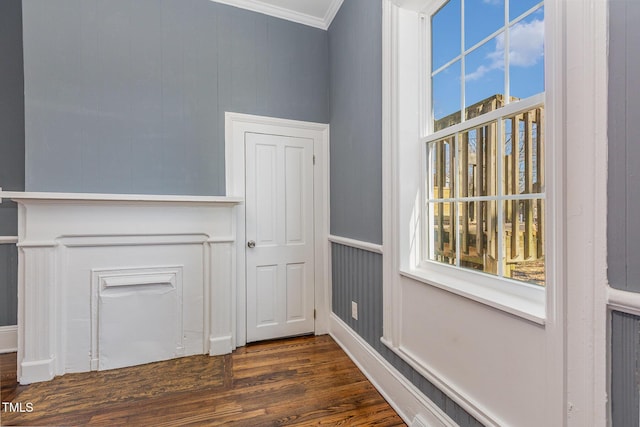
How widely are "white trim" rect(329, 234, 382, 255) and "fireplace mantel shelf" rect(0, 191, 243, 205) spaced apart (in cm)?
87

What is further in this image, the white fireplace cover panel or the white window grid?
the white fireplace cover panel

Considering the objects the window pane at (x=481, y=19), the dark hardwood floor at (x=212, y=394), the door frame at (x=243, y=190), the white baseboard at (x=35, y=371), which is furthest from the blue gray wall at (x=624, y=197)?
the white baseboard at (x=35, y=371)

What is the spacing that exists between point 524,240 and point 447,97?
87 cm

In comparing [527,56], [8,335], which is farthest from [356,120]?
[8,335]

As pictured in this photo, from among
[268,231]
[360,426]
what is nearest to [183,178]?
[268,231]

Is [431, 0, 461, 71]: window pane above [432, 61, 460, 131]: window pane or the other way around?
above

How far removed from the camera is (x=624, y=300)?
31.1 inches

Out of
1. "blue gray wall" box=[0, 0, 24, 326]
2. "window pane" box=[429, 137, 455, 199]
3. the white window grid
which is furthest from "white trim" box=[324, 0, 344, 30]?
"blue gray wall" box=[0, 0, 24, 326]

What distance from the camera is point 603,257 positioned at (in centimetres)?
84

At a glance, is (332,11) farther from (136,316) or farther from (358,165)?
(136,316)

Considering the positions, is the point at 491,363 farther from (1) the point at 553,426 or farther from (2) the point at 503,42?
(2) the point at 503,42

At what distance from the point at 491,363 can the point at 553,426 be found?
260 millimetres

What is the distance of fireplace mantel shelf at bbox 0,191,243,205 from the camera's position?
6.38 feet
